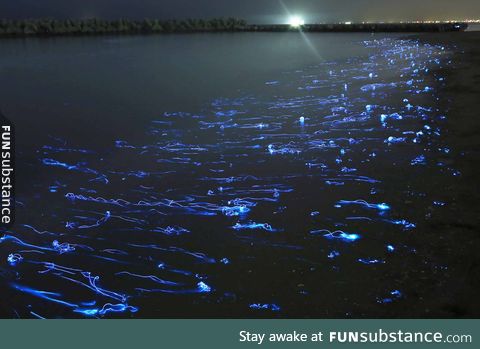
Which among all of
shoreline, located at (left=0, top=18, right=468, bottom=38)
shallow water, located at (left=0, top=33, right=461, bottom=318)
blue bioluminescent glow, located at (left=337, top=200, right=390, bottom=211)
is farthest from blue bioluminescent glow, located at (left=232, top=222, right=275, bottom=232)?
shoreline, located at (left=0, top=18, right=468, bottom=38)

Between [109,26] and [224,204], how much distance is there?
1537 inches

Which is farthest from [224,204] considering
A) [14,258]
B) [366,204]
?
[14,258]

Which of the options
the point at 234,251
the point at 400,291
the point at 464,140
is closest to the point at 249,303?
the point at 234,251

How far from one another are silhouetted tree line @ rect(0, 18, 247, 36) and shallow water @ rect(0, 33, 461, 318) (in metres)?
28.0

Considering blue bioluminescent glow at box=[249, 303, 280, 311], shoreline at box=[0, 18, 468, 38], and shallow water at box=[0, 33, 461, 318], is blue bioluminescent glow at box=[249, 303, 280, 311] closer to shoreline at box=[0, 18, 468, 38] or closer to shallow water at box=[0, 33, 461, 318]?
shallow water at box=[0, 33, 461, 318]

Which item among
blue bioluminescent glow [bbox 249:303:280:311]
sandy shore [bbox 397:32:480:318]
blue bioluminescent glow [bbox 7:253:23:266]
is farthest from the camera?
blue bioluminescent glow [bbox 7:253:23:266]

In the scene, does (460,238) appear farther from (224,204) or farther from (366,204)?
(224,204)

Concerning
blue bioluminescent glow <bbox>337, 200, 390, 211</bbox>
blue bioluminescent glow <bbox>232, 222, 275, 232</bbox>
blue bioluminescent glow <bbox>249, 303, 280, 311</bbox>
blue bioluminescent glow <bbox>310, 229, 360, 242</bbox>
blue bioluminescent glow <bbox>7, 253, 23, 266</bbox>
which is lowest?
blue bioluminescent glow <bbox>249, 303, 280, 311</bbox>

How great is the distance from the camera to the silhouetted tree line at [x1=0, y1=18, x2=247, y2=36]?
113ft

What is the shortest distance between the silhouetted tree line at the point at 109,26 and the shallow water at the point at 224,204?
2798 cm

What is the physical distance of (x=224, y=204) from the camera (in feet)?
15.6

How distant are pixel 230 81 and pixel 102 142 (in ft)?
20.3

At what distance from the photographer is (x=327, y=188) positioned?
506cm

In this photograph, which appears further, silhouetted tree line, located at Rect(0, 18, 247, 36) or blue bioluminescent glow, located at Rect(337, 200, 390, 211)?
silhouetted tree line, located at Rect(0, 18, 247, 36)
